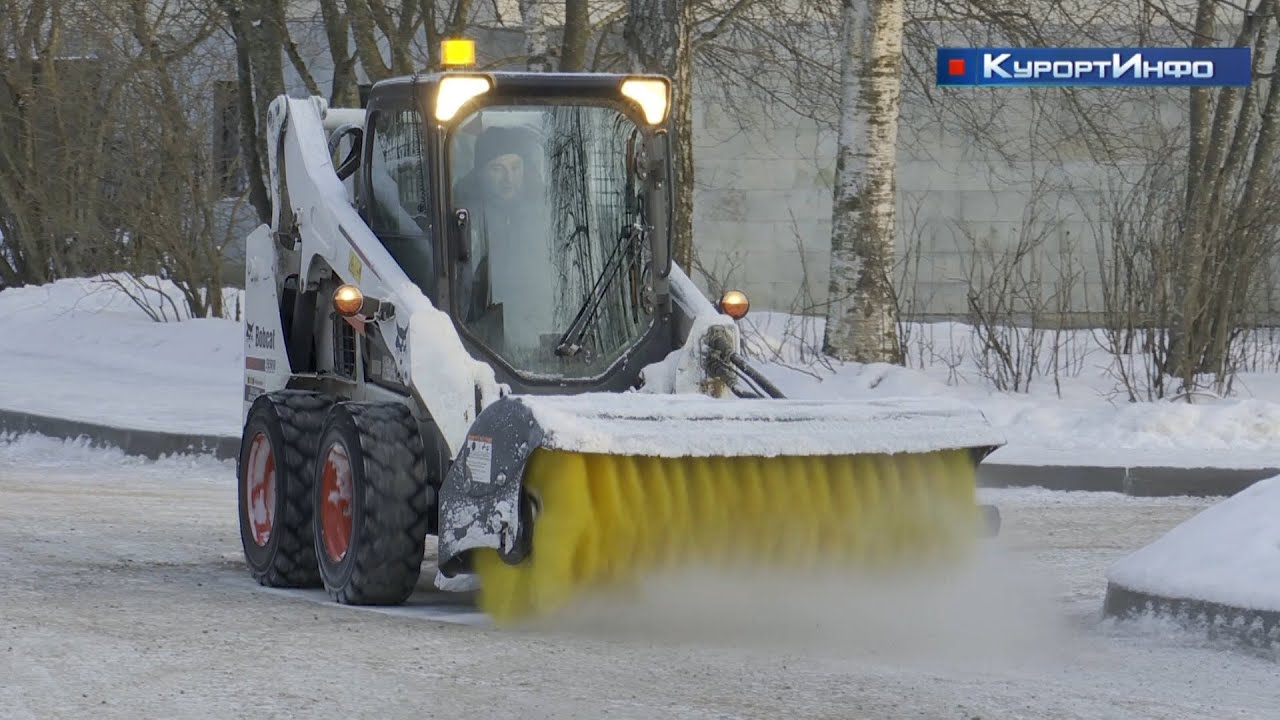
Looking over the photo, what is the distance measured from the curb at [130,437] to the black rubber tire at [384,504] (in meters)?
5.27

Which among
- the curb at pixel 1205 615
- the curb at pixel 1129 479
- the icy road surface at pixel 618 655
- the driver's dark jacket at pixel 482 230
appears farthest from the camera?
the curb at pixel 1129 479

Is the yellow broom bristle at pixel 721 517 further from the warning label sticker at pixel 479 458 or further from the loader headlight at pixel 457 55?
the loader headlight at pixel 457 55

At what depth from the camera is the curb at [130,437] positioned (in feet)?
38.3

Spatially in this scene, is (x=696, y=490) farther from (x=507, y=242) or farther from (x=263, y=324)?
(x=263, y=324)

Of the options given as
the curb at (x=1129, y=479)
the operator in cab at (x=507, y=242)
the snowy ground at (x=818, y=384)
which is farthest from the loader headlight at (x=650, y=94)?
the curb at (x=1129, y=479)

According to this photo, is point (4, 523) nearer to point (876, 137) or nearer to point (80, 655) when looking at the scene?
point (80, 655)

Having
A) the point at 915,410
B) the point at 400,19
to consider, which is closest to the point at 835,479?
the point at 915,410

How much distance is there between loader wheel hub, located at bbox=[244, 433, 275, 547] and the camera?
7.51m

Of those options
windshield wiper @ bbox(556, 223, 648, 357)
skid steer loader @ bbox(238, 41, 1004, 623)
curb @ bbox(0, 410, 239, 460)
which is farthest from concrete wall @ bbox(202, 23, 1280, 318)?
windshield wiper @ bbox(556, 223, 648, 357)

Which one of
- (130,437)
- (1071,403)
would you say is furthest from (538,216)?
(1071,403)

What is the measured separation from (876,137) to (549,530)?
7949 mm

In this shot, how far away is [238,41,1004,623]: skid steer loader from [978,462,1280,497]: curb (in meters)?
3.67

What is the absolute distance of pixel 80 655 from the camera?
18.0ft

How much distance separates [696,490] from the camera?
20.2 feet
